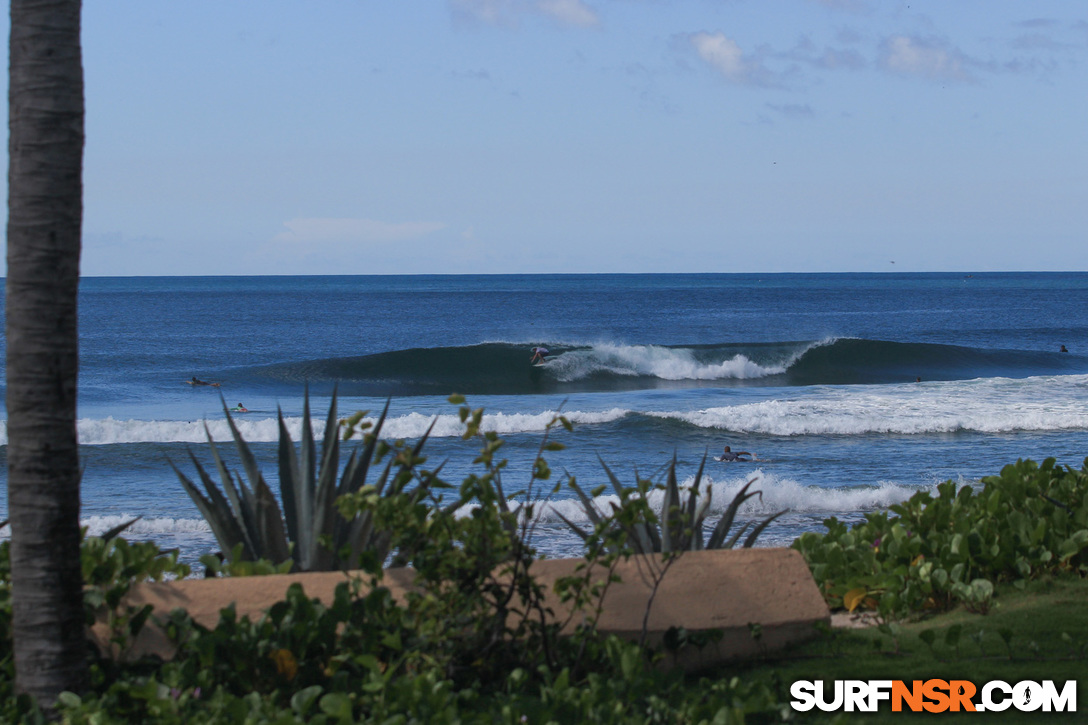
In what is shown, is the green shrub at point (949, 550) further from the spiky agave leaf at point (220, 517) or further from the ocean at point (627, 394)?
the spiky agave leaf at point (220, 517)

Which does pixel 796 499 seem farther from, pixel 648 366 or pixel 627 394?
pixel 648 366

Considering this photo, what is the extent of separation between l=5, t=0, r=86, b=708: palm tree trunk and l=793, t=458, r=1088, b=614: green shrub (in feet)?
9.83

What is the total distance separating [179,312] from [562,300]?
101 feet

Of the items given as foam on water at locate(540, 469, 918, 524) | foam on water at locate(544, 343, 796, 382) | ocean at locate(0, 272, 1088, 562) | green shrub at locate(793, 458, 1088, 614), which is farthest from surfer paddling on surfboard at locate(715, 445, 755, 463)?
foam on water at locate(544, 343, 796, 382)

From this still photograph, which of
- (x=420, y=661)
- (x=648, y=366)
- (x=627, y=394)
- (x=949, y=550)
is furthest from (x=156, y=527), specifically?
(x=648, y=366)

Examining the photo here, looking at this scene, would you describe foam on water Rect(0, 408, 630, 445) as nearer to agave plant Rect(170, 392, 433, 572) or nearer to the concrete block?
agave plant Rect(170, 392, 433, 572)

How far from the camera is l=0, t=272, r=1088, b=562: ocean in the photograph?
11.4m

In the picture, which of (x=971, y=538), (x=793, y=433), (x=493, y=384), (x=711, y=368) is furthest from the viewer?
(x=711, y=368)

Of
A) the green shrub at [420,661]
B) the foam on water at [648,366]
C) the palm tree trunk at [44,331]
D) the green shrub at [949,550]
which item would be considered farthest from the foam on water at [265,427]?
the palm tree trunk at [44,331]

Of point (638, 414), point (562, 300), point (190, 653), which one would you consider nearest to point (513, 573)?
point (190, 653)

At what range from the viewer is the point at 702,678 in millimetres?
2996

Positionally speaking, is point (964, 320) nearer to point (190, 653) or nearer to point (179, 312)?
point (179, 312)

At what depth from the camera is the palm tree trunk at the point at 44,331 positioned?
8.35 ft

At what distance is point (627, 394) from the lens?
22.5m
